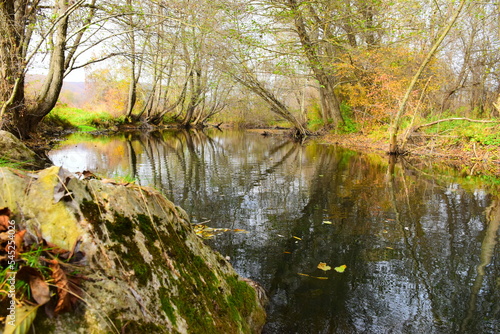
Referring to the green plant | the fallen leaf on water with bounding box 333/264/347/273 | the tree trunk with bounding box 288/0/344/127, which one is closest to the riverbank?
the green plant

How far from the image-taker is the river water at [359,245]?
2928mm

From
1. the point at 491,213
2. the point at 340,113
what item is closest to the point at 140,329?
the point at 491,213

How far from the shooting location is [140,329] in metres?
1.53

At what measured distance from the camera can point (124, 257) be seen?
5.74 feet

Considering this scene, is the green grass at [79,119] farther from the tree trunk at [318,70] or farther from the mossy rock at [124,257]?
the mossy rock at [124,257]

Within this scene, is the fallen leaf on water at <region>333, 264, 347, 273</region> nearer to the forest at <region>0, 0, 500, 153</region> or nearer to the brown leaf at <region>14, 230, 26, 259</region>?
the brown leaf at <region>14, 230, 26, 259</region>

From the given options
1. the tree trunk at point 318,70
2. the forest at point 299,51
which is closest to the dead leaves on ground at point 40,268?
the forest at point 299,51

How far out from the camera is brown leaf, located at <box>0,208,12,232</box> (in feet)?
4.53

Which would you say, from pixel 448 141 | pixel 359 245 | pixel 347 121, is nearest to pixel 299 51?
pixel 448 141

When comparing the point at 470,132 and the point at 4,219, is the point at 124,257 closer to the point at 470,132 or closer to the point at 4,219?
the point at 4,219

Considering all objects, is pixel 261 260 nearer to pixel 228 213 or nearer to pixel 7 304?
pixel 228 213

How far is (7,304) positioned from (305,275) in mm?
2982

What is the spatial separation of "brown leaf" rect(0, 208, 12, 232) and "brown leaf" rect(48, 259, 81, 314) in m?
0.26

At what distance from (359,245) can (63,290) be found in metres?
3.93
